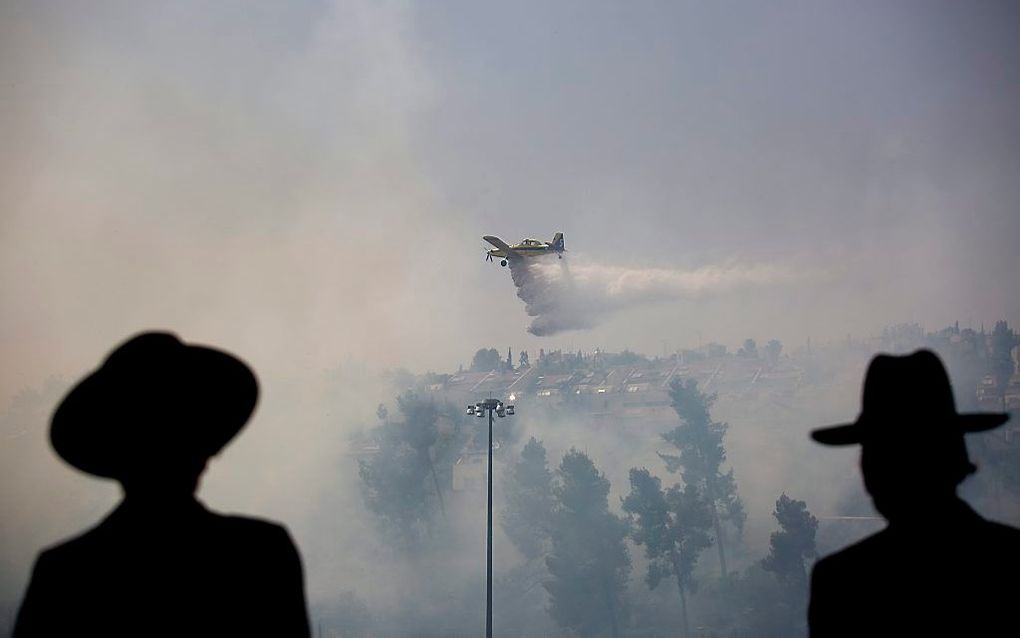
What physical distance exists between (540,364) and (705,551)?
6695cm

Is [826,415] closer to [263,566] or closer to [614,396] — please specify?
[614,396]

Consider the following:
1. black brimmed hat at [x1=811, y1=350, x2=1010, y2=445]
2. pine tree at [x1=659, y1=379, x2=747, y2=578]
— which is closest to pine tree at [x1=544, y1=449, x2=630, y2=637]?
pine tree at [x1=659, y1=379, x2=747, y2=578]

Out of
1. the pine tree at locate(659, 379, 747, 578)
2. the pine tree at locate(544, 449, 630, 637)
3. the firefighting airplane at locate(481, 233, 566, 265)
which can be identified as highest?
the firefighting airplane at locate(481, 233, 566, 265)

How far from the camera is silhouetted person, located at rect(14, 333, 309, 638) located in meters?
2.56

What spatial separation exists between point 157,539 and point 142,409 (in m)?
0.42

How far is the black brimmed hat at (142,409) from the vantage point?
8.98 feet

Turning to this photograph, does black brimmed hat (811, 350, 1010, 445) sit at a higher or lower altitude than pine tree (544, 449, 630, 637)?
higher

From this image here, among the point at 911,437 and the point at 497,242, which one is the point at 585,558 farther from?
the point at 911,437

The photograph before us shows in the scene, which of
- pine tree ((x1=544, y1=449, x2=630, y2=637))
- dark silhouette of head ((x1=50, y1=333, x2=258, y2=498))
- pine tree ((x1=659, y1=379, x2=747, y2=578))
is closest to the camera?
dark silhouette of head ((x1=50, y1=333, x2=258, y2=498))

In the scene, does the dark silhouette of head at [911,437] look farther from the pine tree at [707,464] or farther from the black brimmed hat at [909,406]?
the pine tree at [707,464]

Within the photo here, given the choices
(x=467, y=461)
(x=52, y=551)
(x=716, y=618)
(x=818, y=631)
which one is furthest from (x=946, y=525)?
(x=467, y=461)

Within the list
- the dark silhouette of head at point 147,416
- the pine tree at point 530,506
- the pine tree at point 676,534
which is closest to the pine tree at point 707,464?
the pine tree at point 676,534

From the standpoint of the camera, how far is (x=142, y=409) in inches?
108

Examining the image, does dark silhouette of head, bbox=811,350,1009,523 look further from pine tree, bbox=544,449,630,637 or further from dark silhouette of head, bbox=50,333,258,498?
pine tree, bbox=544,449,630,637
